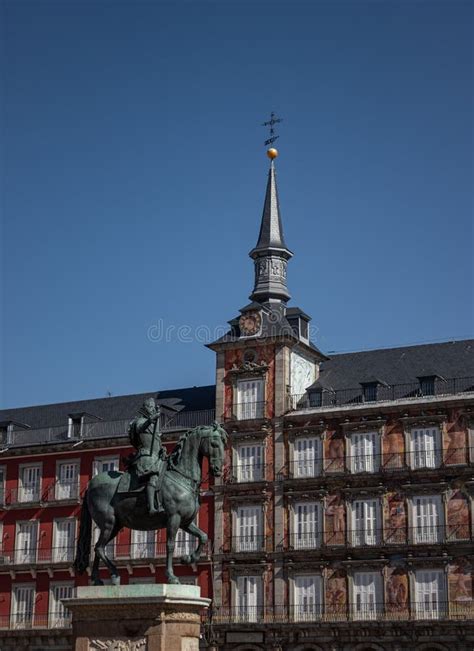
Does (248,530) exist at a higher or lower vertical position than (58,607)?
higher

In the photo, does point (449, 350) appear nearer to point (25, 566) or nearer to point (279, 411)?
point (279, 411)

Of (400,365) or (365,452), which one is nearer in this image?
(365,452)

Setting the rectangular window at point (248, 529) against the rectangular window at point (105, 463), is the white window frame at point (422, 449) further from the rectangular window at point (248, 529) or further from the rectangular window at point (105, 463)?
the rectangular window at point (105, 463)

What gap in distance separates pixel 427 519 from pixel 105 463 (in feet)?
63.4

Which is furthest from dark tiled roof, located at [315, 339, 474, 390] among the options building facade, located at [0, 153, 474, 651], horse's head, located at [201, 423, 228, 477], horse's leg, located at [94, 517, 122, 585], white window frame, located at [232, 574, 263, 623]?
horse's leg, located at [94, 517, 122, 585]

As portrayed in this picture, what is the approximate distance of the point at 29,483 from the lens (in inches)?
2552

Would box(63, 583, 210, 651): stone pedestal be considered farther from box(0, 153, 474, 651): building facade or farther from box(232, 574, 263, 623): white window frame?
box(232, 574, 263, 623): white window frame

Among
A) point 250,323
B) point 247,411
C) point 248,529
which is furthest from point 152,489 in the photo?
point 250,323

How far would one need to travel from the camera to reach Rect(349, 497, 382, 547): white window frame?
180 ft

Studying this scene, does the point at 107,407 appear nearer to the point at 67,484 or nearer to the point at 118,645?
the point at 67,484

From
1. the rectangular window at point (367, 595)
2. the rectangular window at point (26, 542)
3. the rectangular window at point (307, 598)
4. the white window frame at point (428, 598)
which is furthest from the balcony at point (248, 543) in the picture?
the rectangular window at point (26, 542)

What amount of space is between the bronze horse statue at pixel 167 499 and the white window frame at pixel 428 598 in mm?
32180

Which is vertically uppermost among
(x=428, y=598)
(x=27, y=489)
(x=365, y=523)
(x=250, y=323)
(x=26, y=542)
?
(x=250, y=323)

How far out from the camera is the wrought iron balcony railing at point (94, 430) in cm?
6256
